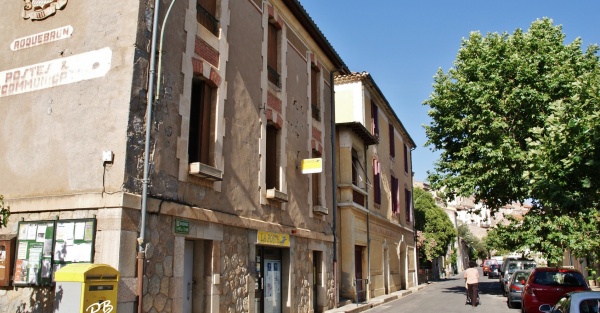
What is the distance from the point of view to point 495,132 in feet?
70.3

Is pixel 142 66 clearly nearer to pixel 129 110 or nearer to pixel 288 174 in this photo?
pixel 129 110

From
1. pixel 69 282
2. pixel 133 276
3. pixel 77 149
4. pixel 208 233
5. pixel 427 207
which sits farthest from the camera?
pixel 427 207

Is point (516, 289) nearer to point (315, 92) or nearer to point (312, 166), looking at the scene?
point (312, 166)

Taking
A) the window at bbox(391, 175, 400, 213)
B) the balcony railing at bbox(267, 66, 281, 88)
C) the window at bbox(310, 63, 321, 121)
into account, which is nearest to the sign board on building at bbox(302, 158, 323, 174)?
the balcony railing at bbox(267, 66, 281, 88)

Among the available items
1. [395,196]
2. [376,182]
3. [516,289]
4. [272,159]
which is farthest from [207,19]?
[395,196]

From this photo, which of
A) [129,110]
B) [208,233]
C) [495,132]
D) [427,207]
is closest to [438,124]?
[495,132]

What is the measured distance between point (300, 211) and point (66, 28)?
860 centimetres

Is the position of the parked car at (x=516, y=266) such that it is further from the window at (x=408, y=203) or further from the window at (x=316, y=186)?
the window at (x=316, y=186)

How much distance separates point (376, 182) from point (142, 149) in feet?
60.7

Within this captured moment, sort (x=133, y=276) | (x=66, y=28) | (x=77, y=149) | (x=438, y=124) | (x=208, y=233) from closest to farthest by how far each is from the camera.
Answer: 1. (x=133, y=276)
2. (x=77, y=149)
3. (x=66, y=28)
4. (x=208, y=233)
5. (x=438, y=124)

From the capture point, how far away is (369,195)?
78.7 feet

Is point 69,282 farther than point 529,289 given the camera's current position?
No

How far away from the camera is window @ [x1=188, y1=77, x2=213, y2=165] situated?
10.6 m

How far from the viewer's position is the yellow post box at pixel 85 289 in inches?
267
